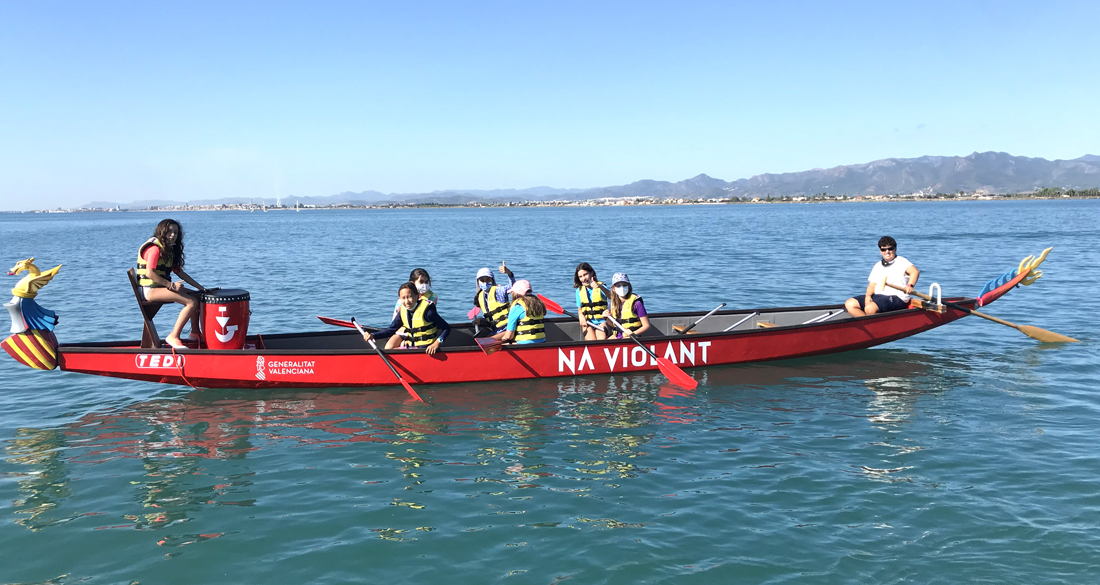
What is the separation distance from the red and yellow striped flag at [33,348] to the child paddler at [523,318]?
637 cm

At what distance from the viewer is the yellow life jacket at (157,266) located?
33.0 feet

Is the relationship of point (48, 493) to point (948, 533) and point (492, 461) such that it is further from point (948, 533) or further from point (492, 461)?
point (948, 533)

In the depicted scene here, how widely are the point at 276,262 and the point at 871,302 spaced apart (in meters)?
31.2

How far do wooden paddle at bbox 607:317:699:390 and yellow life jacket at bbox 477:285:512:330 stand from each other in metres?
1.94

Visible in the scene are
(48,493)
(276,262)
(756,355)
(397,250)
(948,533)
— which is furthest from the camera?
(397,250)

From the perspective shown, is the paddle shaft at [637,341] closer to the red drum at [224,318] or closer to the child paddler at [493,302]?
the child paddler at [493,302]

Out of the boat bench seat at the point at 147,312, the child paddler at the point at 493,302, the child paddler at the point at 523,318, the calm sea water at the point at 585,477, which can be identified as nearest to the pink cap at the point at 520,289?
the child paddler at the point at 523,318

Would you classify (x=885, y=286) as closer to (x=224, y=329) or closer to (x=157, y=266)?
(x=224, y=329)

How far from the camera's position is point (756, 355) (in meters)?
12.9

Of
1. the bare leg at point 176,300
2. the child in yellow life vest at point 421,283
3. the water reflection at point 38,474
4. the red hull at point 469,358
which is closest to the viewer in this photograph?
the water reflection at point 38,474

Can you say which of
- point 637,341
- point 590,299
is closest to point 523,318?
point 590,299

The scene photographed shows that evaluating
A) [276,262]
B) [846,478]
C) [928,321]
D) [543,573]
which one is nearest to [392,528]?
[543,573]

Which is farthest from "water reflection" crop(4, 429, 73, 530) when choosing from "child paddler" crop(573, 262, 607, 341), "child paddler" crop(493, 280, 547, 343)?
"child paddler" crop(573, 262, 607, 341)

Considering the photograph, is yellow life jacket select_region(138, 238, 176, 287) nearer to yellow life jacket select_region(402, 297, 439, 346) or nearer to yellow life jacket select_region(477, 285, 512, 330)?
yellow life jacket select_region(402, 297, 439, 346)
